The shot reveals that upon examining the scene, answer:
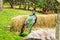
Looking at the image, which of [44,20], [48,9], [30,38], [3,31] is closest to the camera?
[30,38]

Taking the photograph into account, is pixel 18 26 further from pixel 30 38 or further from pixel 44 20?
pixel 30 38

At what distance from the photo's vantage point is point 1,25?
8.59 meters

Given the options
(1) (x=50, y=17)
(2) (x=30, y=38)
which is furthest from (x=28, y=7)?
(2) (x=30, y=38)

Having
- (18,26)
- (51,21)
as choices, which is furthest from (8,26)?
(51,21)

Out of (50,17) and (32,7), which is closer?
(50,17)

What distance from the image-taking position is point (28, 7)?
1414cm

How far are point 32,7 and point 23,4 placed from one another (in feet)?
1.97

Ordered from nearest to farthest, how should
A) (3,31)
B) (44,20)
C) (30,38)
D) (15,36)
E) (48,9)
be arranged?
(30,38) < (15,36) < (3,31) < (44,20) < (48,9)

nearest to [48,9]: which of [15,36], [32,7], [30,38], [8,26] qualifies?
[32,7]

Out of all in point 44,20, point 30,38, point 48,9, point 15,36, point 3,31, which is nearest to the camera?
point 30,38

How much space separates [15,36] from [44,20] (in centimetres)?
170

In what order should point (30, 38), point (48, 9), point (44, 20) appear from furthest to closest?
point (48, 9) < point (44, 20) < point (30, 38)

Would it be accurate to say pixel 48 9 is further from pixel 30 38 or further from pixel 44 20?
pixel 30 38

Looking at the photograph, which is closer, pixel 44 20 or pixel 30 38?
pixel 30 38
